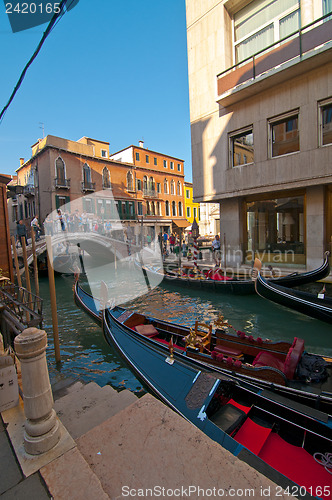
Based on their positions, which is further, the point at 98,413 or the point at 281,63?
the point at 281,63

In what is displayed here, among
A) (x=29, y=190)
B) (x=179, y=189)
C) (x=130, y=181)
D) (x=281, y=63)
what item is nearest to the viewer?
(x=281, y=63)

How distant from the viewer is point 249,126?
9.78 m

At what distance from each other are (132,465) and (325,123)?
9.71 m

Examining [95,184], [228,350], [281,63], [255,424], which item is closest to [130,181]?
[95,184]

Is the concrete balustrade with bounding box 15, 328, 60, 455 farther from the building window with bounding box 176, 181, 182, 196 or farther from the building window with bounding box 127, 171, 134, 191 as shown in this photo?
the building window with bounding box 176, 181, 182, 196

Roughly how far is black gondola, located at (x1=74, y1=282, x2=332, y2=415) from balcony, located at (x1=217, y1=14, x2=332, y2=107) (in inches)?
322

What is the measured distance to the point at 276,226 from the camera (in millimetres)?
10297

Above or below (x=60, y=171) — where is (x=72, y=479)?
below

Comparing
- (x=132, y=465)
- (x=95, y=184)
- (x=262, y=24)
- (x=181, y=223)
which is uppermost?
(x=262, y=24)

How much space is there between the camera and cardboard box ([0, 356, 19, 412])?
1974mm

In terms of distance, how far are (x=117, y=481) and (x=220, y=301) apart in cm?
788

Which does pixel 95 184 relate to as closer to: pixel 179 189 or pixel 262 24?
pixel 179 189

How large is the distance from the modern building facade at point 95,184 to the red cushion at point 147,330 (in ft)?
38.6

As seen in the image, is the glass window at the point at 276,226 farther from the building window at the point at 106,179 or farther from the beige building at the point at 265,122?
the building window at the point at 106,179
